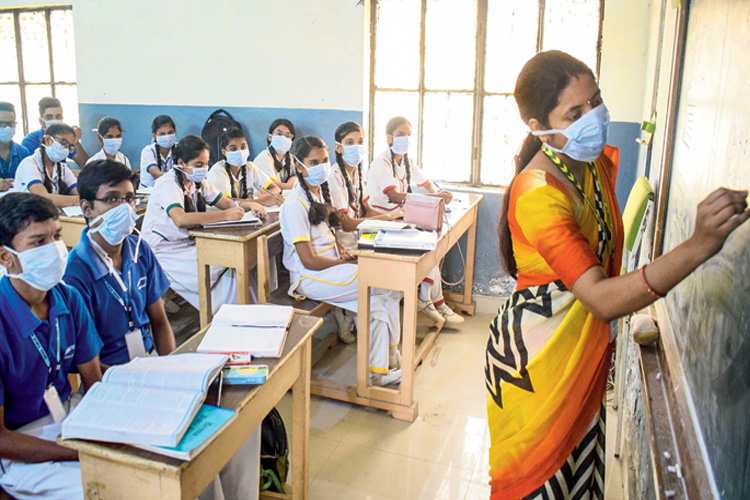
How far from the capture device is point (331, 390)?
295cm

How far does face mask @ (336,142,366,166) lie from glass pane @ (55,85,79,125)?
3548 millimetres

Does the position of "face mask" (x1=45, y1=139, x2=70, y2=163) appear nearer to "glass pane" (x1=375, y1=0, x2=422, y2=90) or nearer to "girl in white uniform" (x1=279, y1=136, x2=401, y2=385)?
"girl in white uniform" (x1=279, y1=136, x2=401, y2=385)

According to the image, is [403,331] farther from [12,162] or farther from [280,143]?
[12,162]

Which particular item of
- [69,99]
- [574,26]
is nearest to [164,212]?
[574,26]

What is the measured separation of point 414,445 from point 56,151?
3.25m

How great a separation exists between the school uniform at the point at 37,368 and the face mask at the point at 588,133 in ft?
4.44

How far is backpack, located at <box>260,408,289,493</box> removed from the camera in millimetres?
1986

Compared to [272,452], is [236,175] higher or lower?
higher

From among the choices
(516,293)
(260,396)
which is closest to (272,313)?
(260,396)

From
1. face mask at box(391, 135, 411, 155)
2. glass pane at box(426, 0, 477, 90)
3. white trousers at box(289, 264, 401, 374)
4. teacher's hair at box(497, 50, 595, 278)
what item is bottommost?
white trousers at box(289, 264, 401, 374)

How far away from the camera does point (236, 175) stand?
14.1ft

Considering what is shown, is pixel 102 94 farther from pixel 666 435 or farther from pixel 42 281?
pixel 666 435

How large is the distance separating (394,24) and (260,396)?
136 inches

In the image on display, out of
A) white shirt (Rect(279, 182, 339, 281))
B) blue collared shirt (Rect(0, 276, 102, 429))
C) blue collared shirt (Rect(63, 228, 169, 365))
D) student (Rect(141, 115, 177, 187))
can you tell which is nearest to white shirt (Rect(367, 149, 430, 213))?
white shirt (Rect(279, 182, 339, 281))
